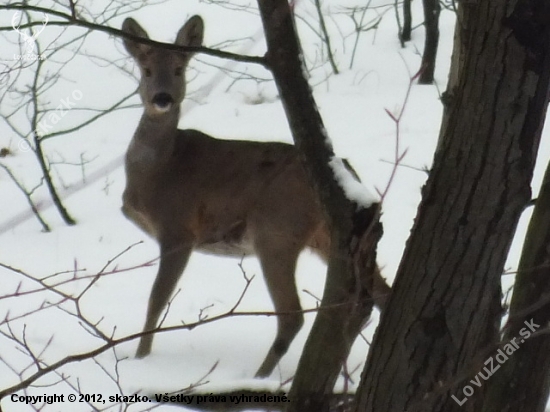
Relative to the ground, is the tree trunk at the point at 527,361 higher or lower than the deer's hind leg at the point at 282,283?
lower

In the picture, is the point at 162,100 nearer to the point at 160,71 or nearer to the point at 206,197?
the point at 160,71

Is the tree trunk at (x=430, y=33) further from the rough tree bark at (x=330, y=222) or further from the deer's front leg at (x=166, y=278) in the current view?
the rough tree bark at (x=330, y=222)

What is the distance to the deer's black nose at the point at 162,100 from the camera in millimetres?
6133

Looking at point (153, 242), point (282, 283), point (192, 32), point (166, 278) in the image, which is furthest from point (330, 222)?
point (153, 242)

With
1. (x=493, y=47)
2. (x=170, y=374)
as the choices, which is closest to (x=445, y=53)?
(x=170, y=374)

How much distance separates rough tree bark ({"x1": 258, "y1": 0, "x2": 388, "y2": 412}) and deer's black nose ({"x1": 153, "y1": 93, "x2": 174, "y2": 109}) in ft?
10.7

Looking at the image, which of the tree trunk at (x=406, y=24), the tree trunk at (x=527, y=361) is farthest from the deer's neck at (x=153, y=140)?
the tree trunk at (x=406, y=24)

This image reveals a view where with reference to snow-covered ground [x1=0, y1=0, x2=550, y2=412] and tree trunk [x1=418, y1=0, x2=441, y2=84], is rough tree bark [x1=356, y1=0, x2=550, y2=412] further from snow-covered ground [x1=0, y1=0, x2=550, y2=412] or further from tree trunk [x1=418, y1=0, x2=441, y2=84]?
tree trunk [x1=418, y1=0, x2=441, y2=84]

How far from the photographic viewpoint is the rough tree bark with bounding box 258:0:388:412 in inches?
113

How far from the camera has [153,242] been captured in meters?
8.59

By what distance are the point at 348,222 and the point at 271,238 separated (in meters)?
2.74

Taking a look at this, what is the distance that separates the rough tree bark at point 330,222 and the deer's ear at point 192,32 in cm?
345

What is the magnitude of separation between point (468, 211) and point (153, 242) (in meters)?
6.59

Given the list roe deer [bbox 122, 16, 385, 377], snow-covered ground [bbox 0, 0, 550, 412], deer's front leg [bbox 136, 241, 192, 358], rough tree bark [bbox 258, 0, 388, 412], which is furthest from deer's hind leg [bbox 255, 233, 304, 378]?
rough tree bark [bbox 258, 0, 388, 412]
